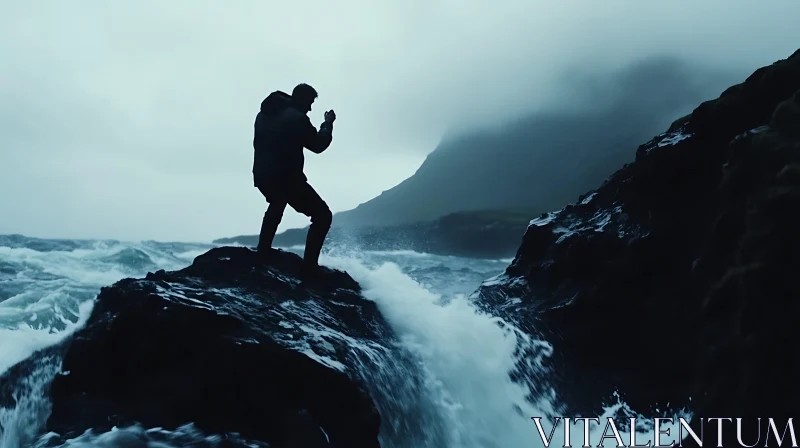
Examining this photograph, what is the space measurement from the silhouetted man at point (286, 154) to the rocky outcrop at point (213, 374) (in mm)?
1744

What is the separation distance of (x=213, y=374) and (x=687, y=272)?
4.78 m

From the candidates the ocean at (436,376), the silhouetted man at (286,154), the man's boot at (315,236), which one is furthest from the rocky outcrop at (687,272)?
the silhouetted man at (286,154)

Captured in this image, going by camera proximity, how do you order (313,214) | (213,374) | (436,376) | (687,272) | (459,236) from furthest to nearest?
(459,236) → (313,214) → (436,376) → (687,272) → (213,374)

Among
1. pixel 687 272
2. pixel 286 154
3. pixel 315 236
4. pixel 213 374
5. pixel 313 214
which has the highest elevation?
pixel 286 154

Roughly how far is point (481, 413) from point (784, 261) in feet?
10.9

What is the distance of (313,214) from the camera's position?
711 cm

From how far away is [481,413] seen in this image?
5613 mm

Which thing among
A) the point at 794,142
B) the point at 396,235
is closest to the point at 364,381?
the point at 794,142

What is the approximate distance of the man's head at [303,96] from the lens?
6.94 meters

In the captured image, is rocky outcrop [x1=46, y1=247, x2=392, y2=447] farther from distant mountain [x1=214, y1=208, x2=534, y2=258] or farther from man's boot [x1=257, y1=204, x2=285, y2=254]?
distant mountain [x1=214, y1=208, x2=534, y2=258]

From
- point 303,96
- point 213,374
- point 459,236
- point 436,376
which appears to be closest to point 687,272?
point 436,376

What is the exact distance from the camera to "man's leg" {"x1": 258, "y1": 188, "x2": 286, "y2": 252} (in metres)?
6.75

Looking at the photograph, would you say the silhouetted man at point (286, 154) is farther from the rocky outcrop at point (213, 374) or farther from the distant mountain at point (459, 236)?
the distant mountain at point (459, 236)

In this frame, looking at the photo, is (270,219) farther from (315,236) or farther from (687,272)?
(687,272)
